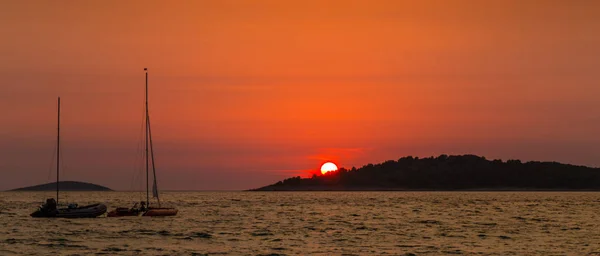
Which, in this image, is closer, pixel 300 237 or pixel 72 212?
pixel 300 237

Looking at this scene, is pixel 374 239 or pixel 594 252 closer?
pixel 594 252

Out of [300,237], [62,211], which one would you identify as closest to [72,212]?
[62,211]

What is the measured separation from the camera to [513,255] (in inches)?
2363

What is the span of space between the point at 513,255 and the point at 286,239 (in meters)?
21.5

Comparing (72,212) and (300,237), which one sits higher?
(72,212)

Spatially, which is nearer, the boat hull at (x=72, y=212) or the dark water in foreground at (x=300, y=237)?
the dark water in foreground at (x=300, y=237)

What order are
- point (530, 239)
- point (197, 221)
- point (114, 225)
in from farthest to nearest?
point (197, 221) → point (114, 225) → point (530, 239)

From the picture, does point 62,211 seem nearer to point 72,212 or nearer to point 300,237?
point 72,212

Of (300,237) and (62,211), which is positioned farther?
(62,211)

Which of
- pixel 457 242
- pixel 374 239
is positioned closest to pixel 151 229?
pixel 374 239

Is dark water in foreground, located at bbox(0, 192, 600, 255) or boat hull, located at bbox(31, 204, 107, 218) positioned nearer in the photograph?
dark water in foreground, located at bbox(0, 192, 600, 255)

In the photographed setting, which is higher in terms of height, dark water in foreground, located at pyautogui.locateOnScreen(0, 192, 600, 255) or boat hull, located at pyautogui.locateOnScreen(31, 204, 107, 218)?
boat hull, located at pyautogui.locateOnScreen(31, 204, 107, 218)

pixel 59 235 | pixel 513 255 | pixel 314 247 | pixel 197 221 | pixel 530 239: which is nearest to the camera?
pixel 513 255

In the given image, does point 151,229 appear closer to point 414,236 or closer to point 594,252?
point 414,236
